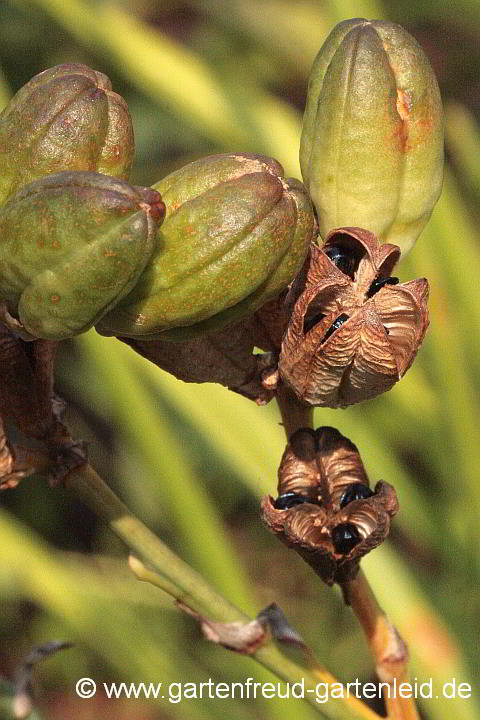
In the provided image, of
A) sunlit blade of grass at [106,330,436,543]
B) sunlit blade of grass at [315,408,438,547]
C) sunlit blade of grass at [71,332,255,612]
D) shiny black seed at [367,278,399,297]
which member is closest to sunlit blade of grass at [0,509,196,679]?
sunlit blade of grass at [71,332,255,612]

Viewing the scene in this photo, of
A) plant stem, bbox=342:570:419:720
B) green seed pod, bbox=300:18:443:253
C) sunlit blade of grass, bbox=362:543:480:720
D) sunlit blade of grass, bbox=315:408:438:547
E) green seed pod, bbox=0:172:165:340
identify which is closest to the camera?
green seed pod, bbox=0:172:165:340

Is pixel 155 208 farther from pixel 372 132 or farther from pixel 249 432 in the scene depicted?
pixel 249 432

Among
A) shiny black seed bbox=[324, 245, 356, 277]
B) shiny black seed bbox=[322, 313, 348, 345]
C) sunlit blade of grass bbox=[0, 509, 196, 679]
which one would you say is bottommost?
sunlit blade of grass bbox=[0, 509, 196, 679]

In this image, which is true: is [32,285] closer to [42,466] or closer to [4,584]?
[42,466]

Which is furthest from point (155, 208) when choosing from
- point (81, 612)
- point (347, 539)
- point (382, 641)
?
point (81, 612)

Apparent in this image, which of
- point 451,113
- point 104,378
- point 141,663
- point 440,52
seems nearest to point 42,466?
point 104,378

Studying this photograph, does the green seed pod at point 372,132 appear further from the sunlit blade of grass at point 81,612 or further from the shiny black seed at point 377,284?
the sunlit blade of grass at point 81,612

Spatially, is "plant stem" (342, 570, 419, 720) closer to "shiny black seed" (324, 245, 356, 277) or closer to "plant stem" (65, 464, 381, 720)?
"plant stem" (65, 464, 381, 720)
